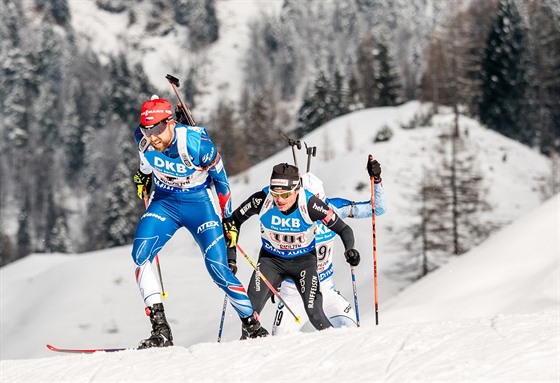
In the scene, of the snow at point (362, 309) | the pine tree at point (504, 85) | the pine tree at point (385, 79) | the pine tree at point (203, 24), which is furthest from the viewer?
the pine tree at point (203, 24)

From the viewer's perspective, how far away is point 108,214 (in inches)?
2697

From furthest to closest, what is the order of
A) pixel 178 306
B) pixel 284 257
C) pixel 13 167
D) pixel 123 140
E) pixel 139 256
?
pixel 13 167, pixel 123 140, pixel 178 306, pixel 284 257, pixel 139 256

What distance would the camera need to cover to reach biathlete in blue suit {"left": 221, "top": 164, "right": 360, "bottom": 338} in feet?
26.1

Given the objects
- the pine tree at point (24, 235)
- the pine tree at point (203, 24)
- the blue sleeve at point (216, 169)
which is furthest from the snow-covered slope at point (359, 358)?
the pine tree at point (203, 24)

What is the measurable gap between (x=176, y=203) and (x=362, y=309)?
1478cm

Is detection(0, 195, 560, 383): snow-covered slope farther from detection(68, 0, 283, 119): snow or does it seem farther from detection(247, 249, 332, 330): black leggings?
detection(68, 0, 283, 119): snow

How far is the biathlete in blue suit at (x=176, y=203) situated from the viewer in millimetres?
7418

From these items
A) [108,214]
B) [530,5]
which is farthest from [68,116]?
[530,5]

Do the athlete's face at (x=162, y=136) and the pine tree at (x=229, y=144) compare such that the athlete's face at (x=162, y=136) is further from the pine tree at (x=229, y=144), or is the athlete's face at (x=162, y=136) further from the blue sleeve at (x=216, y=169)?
the pine tree at (x=229, y=144)

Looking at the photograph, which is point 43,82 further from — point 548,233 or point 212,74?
point 548,233

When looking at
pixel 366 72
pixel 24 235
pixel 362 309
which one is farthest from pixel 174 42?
pixel 362 309

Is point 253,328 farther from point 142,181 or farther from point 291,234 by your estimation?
point 142,181

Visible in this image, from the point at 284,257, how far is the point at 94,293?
1567 centimetres

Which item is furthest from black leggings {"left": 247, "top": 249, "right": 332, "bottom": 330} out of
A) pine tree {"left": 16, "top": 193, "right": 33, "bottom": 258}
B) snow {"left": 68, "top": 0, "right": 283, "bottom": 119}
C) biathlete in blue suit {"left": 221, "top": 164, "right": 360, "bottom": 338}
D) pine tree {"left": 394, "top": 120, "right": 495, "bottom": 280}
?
snow {"left": 68, "top": 0, "right": 283, "bottom": 119}
